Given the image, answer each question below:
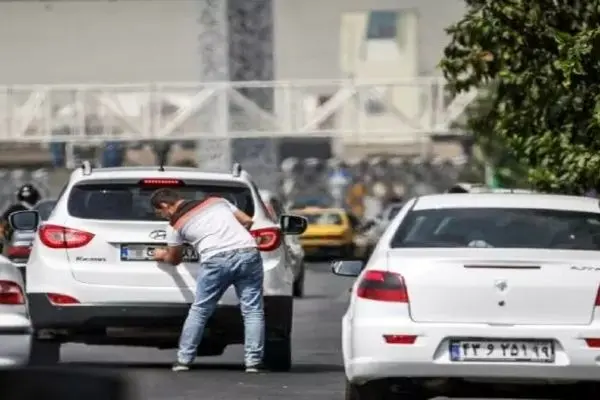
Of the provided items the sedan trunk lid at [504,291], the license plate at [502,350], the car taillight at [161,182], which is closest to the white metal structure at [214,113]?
the car taillight at [161,182]

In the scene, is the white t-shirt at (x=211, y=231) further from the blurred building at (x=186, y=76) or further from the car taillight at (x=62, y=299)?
the blurred building at (x=186, y=76)

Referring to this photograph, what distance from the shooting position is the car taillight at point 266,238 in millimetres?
15711

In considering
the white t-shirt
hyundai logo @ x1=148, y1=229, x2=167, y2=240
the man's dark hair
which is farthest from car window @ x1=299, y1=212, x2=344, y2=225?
the man's dark hair

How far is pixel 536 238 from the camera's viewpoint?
11773mm

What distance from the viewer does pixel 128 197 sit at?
15758 mm

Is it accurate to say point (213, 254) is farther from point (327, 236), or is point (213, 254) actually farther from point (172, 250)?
point (327, 236)

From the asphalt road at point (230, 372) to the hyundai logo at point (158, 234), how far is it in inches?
37.7

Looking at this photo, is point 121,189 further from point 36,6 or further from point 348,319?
point 36,6

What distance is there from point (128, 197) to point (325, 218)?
131ft

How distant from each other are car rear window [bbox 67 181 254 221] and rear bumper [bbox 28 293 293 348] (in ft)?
2.14

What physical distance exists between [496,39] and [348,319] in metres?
8.45

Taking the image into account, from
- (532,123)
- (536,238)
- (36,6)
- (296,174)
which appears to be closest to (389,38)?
(296,174)

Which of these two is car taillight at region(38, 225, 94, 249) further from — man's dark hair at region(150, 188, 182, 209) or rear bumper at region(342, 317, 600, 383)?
rear bumper at region(342, 317, 600, 383)

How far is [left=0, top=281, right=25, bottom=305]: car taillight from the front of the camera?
11.5 m
